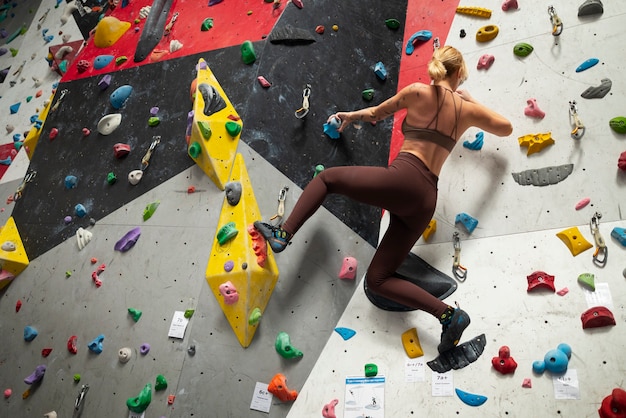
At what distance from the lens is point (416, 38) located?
332cm

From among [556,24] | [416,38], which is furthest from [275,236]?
[556,24]

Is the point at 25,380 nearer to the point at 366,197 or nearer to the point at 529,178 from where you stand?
the point at 366,197

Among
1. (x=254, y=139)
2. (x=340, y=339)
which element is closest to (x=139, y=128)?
(x=254, y=139)

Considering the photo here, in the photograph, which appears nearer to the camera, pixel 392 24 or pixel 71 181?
pixel 392 24

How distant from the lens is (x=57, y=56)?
466 centimetres

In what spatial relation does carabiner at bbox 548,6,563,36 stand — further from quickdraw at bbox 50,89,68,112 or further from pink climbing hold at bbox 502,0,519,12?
quickdraw at bbox 50,89,68,112

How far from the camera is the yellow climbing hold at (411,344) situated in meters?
2.48

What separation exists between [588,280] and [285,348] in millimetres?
1322

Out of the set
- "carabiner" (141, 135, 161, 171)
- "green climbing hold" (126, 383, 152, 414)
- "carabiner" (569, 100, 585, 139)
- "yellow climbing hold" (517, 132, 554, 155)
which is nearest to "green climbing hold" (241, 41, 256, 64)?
"carabiner" (141, 135, 161, 171)

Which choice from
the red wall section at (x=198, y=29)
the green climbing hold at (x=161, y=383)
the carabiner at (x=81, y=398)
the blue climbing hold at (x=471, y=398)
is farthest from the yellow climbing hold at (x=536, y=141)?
the carabiner at (x=81, y=398)

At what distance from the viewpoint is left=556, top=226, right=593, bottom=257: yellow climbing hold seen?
2.40 metres

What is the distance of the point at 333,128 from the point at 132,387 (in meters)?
1.65

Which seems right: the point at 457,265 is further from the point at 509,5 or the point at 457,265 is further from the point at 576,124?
the point at 509,5

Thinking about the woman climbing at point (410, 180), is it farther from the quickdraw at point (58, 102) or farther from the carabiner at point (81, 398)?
the quickdraw at point (58, 102)
